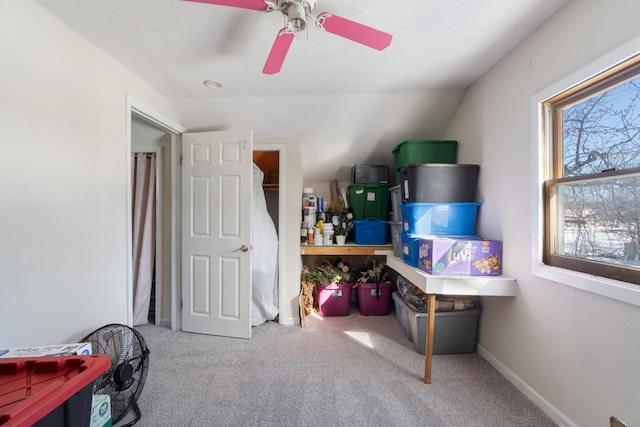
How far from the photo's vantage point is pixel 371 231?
2.74 metres

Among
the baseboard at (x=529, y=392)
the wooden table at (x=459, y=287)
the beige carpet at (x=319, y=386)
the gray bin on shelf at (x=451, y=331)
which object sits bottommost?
the beige carpet at (x=319, y=386)

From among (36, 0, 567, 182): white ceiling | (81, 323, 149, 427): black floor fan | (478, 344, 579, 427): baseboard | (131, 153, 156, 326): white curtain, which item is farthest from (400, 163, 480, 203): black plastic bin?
(131, 153, 156, 326): white curtain

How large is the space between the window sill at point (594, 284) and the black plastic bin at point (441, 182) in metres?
0.76

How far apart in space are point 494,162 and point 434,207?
21.1 inches

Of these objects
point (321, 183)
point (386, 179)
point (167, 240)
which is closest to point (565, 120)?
point (386, 179)

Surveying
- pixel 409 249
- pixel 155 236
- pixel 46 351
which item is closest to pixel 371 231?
pixel 409 249

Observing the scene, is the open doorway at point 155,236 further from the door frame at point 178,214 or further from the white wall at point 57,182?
the white wall at point 57,182

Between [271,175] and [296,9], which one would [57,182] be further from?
[271,175]

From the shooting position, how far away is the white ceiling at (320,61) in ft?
4.15

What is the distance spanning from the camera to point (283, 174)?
2.54 meters

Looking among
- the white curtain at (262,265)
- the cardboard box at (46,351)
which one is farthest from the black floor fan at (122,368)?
the white curtain at (262,265)

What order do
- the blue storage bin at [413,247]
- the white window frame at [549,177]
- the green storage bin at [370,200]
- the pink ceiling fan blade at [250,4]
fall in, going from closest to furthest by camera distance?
the pink ceiling fan blade at [250,4]
the white window frame at [549,177]
the blue storage bin at [413,247]
the green storage bin at [370,200]

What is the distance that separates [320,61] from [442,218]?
152 cm

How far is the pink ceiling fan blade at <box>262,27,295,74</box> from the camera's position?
3.68 ft
